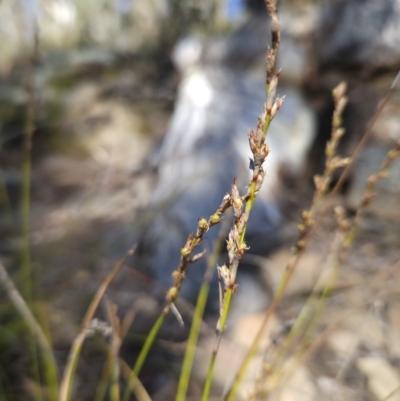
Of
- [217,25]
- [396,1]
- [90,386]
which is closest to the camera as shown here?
[90,386]

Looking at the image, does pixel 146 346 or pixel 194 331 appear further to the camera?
pixel 194 331

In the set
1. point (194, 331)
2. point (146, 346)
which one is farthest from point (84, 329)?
point (194, 331)

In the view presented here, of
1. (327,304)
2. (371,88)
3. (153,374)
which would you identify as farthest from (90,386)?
(371,88)

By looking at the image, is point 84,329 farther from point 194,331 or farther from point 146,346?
point 194,331

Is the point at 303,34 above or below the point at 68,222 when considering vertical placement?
above

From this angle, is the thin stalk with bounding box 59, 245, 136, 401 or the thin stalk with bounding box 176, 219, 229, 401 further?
the thin stalk with bounding box 176, 219, 229, 401

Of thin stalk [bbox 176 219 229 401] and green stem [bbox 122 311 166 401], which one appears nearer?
green stem [bbox 122 311 166 401]

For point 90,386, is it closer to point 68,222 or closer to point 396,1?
point 68,222

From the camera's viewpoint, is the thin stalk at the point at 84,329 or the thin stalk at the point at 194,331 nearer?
the thin stalk at the point at 84,329

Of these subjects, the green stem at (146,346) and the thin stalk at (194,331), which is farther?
the thin stalk at (194,331)

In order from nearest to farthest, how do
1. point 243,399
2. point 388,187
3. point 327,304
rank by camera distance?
point 243,399 < point 327,304 < point 388,187

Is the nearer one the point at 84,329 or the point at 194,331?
the point at 84,329
